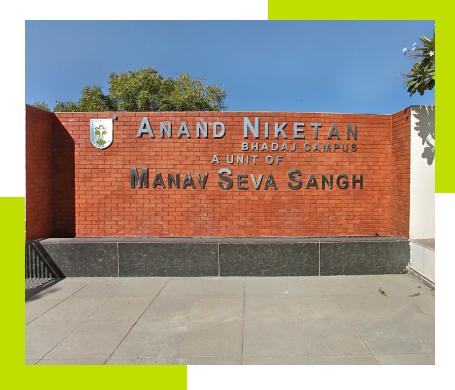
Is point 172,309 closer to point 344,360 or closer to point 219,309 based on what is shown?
point 219,309

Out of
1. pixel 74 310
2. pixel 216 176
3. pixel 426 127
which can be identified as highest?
pixel 426 127

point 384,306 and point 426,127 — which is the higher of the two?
point 426,127

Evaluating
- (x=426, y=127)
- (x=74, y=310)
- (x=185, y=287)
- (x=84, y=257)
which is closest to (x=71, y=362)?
(x=74, y=310)

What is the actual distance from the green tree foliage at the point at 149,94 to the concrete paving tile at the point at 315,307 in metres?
14.4

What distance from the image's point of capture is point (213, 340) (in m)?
3.67

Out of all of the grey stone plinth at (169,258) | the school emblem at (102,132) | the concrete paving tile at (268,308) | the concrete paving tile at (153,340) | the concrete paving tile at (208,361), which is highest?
the school emblem at (102,132)

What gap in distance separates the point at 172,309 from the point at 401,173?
497 cm

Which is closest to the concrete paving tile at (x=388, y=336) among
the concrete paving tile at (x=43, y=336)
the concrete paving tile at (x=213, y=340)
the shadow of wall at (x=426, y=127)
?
the concrete paving tile at (x=213, y=340)

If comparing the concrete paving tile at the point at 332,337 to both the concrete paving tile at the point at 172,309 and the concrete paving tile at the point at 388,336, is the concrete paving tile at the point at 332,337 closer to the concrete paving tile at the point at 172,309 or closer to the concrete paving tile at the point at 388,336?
the concrete paving tile at the point at 388,336

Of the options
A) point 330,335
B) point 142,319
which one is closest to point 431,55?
point 330,335

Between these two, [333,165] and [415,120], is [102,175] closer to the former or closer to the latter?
[333,165]

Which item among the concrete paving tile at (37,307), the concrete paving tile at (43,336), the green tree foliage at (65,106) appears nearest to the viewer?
the concrete paving tile at (43,336)

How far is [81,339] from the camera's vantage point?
12.3 ft

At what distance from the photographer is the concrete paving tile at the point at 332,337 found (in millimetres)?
3429
